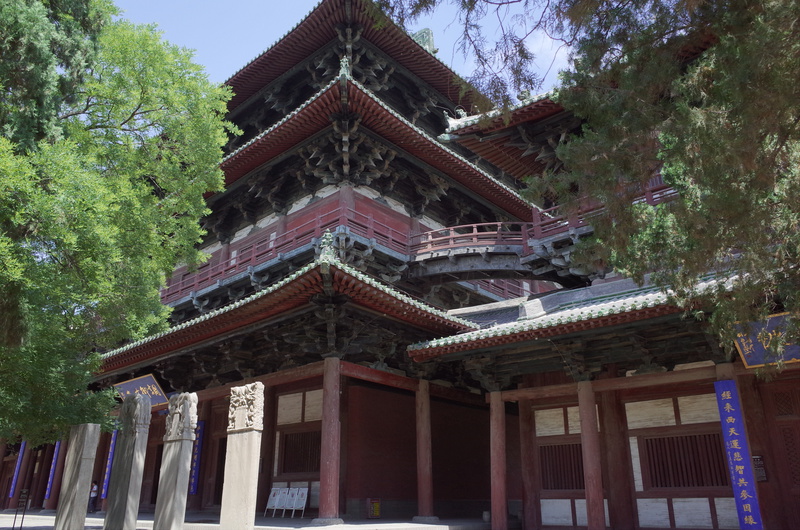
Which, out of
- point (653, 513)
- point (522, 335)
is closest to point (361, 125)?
point (522, 335)

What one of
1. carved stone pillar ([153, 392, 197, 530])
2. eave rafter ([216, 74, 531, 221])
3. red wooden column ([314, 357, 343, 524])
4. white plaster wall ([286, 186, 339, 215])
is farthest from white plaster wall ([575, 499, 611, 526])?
white plaster wall ([286, 186, 339, 215])

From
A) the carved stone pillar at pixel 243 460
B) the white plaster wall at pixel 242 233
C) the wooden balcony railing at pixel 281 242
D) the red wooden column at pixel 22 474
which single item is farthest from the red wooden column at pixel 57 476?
the carved stone pillar at pixel 243 460

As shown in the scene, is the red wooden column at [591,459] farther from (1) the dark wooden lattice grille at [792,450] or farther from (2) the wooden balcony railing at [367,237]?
(2) the wooden balcony railing at [367,237]

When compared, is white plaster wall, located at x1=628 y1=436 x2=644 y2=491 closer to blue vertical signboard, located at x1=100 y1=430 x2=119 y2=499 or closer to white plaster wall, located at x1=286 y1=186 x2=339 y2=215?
white plaster wall, located at x1=286 y1=186 x2=339 y2=215

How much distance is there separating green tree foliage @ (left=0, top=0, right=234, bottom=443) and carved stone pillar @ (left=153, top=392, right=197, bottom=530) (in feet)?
7.07

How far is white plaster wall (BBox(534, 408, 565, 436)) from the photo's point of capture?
1123 centimetres

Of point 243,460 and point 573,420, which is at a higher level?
point 573,420

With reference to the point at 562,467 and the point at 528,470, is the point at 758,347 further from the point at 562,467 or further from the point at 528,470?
the point at 528,470

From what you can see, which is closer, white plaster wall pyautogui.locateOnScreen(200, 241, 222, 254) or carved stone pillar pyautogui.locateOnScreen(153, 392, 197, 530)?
carved stone pillar pyautogui.locateOnScreen(153, 392, 197, 530)

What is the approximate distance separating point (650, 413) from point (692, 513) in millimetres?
1625

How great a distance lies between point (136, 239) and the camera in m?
9.45

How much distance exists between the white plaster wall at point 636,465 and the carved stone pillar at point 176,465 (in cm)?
714

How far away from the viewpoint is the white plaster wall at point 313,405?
12.7 m

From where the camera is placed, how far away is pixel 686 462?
9.85 m
